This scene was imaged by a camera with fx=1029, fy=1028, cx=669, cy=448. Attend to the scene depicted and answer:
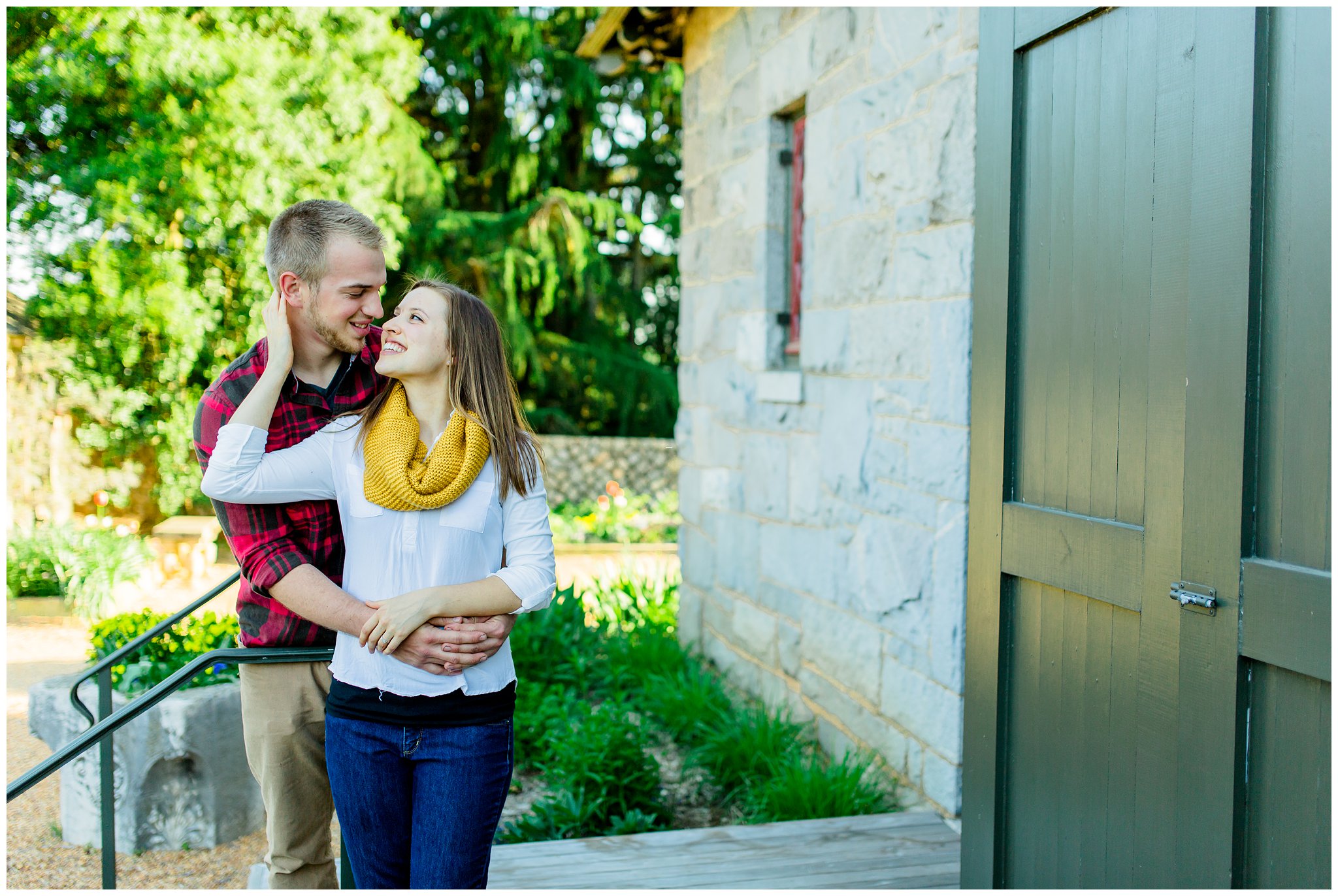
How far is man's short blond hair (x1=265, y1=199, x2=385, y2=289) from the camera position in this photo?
202cm

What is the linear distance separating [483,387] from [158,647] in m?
2.68

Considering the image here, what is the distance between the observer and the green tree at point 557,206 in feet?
38.3

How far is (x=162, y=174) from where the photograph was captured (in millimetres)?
8102

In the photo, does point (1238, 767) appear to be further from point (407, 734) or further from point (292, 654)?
point (292, 654)

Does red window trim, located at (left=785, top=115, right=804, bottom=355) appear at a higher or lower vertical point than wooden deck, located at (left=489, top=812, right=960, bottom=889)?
higher

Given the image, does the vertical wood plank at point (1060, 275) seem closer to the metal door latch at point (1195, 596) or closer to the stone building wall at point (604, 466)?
the metal door latch at point (1195, 596)

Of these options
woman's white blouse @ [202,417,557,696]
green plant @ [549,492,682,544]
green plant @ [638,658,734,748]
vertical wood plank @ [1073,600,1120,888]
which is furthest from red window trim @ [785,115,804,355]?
green plant @ [549,492,682,544]

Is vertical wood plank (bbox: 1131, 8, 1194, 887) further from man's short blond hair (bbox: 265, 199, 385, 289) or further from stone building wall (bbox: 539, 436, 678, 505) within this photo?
stone building wall (bbox: 539, 436, 678, 505)

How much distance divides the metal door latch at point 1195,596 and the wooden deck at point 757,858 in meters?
1.19

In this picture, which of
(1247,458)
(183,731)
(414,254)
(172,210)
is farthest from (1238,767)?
(414,254)

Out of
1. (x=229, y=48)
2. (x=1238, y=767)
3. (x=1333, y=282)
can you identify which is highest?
(x=229, y=48)

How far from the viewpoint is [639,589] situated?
20.6 feet

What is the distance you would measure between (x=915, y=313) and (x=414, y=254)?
29.9ft

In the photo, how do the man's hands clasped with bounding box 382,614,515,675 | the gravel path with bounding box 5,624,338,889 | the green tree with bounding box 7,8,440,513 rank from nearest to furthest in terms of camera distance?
the man's hands clasped with bounding box 382,614,515,675
the gravel path with bounding box 5,624,338,889
the green tree with bounding box 7,8,440,513
